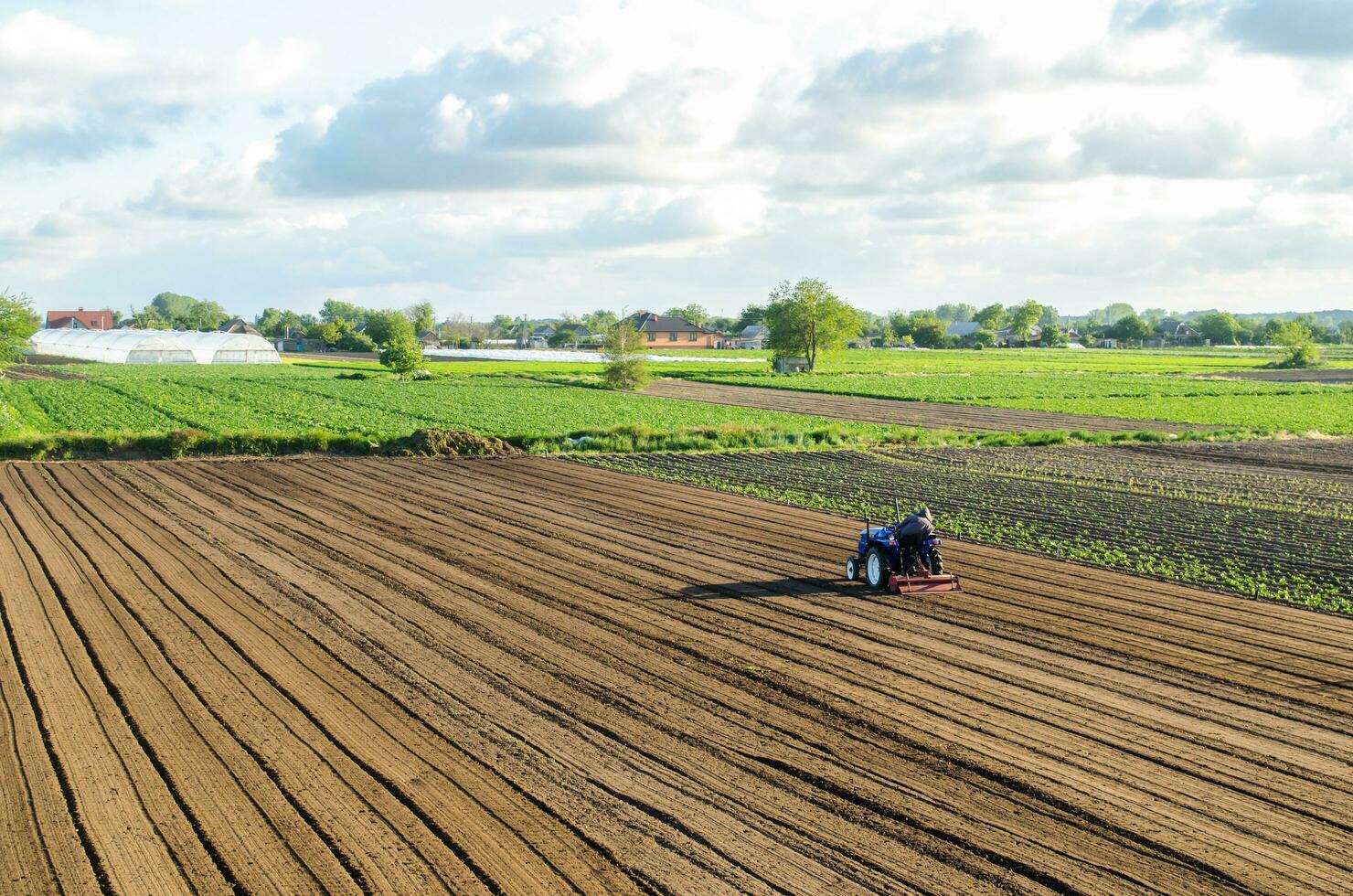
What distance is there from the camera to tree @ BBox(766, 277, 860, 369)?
296ft

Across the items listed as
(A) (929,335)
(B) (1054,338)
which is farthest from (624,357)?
(B) (1054,338)

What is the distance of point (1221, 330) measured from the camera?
190 m

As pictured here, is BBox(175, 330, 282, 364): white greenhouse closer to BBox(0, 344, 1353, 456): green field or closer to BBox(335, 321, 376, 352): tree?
BBox(0, 344, 1353, 456): green field

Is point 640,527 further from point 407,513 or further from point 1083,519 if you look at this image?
point 1083,519

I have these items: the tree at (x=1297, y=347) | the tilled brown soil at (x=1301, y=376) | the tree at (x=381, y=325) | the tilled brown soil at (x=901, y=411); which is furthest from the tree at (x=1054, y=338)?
the tilled brown soil at (x=901, y=411)

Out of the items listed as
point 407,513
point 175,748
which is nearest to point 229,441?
point 407,513

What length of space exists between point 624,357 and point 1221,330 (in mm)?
151650

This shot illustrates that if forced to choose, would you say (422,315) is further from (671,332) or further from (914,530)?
(914,530)

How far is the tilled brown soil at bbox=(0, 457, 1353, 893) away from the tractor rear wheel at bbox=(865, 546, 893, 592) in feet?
1.10

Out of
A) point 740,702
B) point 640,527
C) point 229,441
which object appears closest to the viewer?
point 740,702

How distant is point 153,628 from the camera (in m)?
14.8

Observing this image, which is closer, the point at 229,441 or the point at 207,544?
the point at 207,544

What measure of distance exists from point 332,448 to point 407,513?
14.2m

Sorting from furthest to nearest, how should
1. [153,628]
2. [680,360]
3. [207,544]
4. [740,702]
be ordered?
[680,360] → [207,544] → [153,628] → [740,702]
